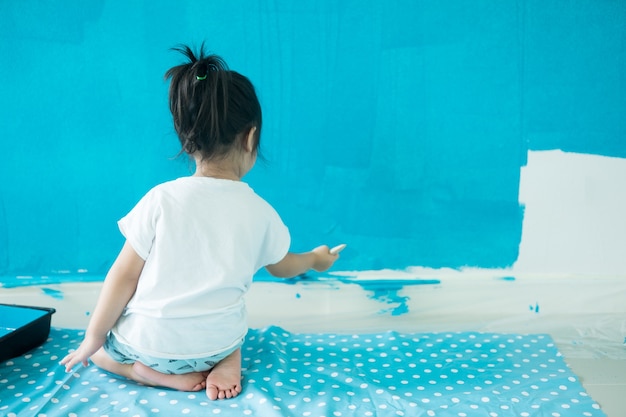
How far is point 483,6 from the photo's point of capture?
1.61m

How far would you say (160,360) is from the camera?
49.8 inches

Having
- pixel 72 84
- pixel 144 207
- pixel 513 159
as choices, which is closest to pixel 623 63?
pixel 513 159

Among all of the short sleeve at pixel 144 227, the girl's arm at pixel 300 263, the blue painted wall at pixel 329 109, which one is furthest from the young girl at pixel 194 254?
the blue painted wall at pixel 329 109

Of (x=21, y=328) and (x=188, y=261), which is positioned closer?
(x=188, y=261)

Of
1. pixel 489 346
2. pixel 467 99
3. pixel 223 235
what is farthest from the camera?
pixel 467 99

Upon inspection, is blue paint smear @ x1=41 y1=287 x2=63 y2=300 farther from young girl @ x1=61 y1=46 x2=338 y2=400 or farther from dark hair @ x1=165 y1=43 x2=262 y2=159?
dark hair @ x1=165 y1=43 x2=262 y2=159

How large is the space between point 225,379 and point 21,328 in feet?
1.59

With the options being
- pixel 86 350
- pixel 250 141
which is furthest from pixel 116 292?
pixel 250 141

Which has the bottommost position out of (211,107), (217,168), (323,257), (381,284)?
(381,284)

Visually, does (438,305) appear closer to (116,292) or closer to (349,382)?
(349,382)

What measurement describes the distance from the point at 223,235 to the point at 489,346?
27.2 inches

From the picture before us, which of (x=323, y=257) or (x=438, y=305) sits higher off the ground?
(x=323, y=257)

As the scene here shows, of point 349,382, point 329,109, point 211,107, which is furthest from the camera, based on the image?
point 329,109

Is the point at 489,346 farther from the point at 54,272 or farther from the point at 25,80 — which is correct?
the point at 25,80
